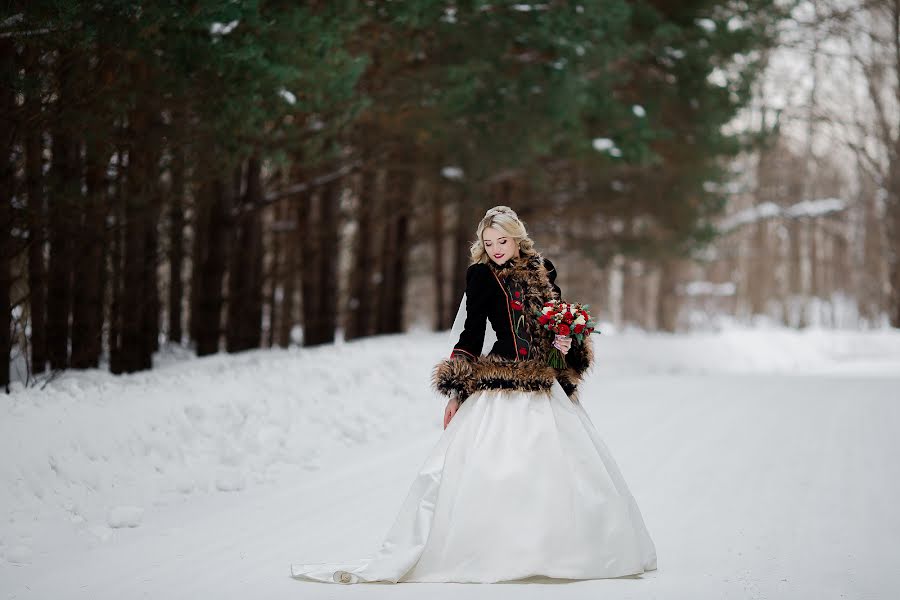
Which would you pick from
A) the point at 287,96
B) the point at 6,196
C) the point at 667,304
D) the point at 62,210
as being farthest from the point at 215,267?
the point at 667,304

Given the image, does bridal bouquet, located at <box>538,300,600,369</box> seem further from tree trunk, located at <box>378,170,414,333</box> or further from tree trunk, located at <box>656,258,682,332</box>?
tree trunk, located at <box>656,258,682,332</box>

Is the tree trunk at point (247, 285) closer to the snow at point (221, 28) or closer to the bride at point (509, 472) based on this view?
the snow at point (221, 28)

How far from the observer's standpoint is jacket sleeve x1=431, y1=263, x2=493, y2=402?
5.67 meters

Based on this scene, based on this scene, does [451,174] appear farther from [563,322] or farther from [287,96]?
[563,322]

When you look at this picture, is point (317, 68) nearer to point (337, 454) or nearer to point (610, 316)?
point (337, 454)

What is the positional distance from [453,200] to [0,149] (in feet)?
46.4

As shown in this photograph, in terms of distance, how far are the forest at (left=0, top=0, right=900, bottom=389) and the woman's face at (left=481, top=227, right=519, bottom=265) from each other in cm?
460

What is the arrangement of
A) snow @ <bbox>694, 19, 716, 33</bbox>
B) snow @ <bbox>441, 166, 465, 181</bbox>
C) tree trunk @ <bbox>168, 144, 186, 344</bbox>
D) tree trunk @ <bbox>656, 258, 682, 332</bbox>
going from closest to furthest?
tree trunk @ <bbox>168, 144, 186, 344</bbox>, snow @ <bbox>441, 166, 465, 181</bbox>, snow @ <bbox>694, 19, 716, 33</bbox>, tree trunk @ <bbox>656, 258, 682, 332</bbox>

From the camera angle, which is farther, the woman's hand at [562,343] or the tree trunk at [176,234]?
the tree trunk at [176,234]

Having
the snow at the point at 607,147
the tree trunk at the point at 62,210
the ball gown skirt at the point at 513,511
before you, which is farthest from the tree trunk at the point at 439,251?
the ball gown skirt at the point at 513,511

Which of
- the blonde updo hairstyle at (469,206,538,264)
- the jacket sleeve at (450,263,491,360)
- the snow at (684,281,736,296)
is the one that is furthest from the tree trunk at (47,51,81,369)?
the snow at (684,281,736,296)

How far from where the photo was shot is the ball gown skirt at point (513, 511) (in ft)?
17.3

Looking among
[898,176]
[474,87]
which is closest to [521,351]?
[474,87]

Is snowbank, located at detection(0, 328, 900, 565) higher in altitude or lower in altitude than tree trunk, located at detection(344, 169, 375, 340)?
lower
